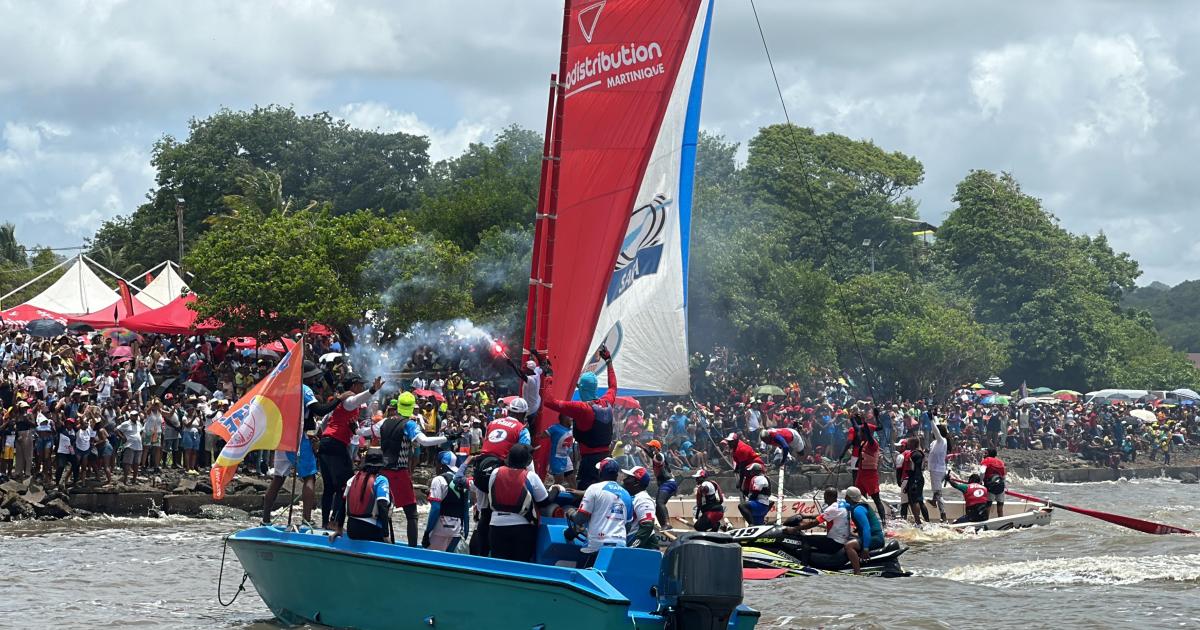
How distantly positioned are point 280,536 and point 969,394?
157 feet

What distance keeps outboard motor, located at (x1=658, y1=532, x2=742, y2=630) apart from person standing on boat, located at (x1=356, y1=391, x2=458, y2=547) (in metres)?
3.48

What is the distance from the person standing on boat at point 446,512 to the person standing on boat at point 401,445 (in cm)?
22

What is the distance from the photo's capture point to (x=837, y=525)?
1827 cm

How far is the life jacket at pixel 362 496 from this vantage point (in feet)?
43.5

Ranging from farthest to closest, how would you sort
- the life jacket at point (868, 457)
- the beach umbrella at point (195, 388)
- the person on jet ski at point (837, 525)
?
1. the beach umbrella at point (195, 388)
2. the life jacket at point (868, 457)
3. the person on jet ski at point (837, 525)

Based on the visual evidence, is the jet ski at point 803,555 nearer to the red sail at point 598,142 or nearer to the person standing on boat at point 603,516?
the red sail at point 598,142

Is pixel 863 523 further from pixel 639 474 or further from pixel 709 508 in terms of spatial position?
pixel 639 474

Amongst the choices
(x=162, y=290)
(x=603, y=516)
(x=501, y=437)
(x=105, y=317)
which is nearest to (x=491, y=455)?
(x=501, y=437)

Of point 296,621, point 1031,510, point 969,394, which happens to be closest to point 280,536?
point 296,621

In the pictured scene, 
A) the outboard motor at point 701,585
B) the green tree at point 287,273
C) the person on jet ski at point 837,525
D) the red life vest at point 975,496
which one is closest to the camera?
the outboard motor at point 701,585

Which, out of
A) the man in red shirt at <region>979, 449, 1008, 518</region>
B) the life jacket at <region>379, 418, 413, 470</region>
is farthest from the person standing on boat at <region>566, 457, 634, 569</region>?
the man in red shirt at <region>979, 449, 1008, 518</region>

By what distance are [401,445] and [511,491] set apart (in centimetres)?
181

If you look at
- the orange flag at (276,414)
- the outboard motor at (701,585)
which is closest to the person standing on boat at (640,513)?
the outboard motor at (701,585)

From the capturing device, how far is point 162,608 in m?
16.3
